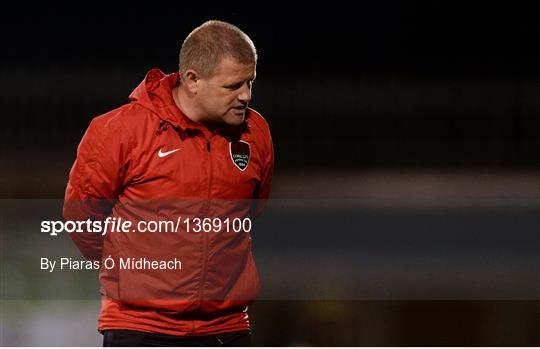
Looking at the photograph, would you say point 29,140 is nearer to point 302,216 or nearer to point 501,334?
point 302,216

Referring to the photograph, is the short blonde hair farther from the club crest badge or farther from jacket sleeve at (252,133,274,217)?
jacket sleeve at (252,133,274,217)

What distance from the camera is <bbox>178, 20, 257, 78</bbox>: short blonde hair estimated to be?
186 centimetres

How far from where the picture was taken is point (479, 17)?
3.96 meters

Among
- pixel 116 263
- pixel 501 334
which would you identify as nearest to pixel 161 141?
pixel 116 263

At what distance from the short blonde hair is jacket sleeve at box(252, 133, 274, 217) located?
0.30 metres

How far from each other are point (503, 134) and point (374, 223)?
71 cm

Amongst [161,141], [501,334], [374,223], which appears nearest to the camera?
[161,141]

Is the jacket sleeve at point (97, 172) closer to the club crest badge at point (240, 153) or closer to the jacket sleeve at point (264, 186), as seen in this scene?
the club crest badge at point (240, 153)

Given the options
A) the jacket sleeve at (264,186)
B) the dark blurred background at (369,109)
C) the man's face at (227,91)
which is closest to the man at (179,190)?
the man's face at (227,91)

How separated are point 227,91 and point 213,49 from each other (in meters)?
0.10

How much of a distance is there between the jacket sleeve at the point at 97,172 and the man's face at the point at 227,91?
20 cm

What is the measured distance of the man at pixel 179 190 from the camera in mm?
1877

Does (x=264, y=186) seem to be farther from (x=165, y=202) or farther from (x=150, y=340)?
(x=150, y=340)

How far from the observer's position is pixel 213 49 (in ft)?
6.13
